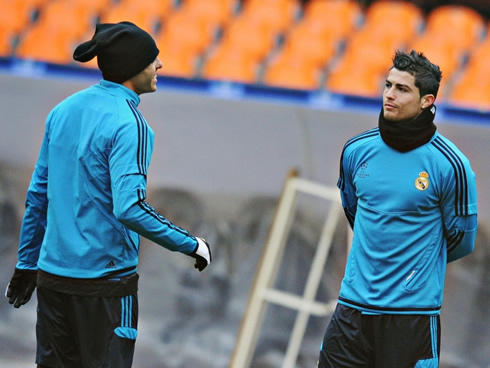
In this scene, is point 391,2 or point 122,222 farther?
point 391,2

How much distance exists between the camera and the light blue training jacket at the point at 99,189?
304 centimetres

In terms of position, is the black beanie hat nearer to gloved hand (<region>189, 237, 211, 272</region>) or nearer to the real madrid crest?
gloved hand (<region>189, 237, 211, 272</region>)

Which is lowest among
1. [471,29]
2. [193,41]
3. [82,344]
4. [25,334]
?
[25,334]

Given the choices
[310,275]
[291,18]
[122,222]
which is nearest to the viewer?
[122,222]

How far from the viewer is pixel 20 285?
11.6 ft

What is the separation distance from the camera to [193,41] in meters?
8.70

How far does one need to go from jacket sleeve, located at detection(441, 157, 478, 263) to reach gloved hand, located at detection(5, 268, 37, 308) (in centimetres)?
173

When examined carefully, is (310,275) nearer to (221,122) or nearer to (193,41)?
(221,122)

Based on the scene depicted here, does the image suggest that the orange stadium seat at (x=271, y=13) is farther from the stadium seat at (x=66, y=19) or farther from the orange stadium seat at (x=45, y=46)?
the orange stadium seat at (x=45, y=46)

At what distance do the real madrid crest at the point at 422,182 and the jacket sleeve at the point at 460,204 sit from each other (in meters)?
0.08

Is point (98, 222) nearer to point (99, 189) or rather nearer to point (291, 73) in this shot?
point (99, 189)

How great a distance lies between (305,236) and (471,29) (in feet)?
15.1

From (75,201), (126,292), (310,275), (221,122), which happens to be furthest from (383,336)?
(221,122)

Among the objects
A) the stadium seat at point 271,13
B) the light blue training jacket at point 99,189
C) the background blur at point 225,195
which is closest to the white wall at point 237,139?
the background blur at point 225,195
